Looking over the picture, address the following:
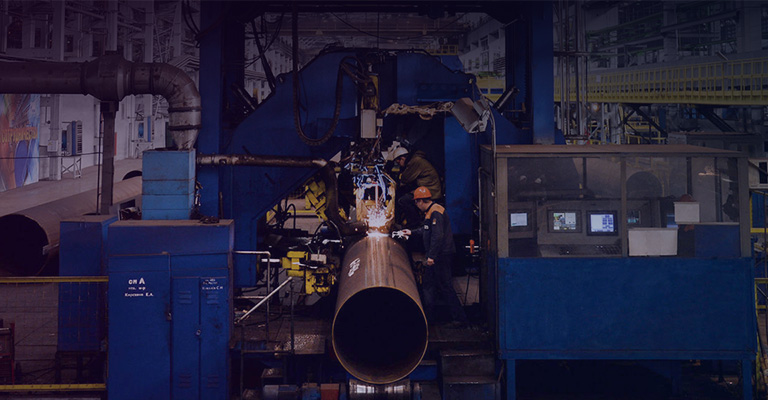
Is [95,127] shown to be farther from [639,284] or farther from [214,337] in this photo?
[639,284]

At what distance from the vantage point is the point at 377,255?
7.02m

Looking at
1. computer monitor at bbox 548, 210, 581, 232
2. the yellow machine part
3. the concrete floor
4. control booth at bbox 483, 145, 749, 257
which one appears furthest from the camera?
the concrete floor

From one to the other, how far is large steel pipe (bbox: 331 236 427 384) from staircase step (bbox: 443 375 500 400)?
0.52m

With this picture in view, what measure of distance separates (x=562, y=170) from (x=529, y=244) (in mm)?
1207

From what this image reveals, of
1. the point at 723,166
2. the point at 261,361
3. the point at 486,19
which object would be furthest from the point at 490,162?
the point at 486,19

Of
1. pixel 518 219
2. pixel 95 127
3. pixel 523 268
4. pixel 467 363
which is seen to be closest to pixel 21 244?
pixel 467 363

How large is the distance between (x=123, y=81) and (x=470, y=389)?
5541mm

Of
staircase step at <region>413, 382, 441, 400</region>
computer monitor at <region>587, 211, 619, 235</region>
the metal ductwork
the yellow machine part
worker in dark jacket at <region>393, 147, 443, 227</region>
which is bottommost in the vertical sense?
staircase step at <region>413, 382, 441, 400</region>

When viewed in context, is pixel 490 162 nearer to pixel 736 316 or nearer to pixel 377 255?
pixel 377 255

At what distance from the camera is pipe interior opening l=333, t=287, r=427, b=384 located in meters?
6.54

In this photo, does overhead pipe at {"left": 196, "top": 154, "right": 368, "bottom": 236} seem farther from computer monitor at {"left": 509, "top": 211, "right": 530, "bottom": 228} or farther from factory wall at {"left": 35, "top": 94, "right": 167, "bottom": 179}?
factory wall at {"left": 35, "top": 94, "right": 167, "bottom": 179}

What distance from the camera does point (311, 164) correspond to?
27.7ft

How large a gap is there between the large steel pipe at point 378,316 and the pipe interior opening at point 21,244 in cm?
721

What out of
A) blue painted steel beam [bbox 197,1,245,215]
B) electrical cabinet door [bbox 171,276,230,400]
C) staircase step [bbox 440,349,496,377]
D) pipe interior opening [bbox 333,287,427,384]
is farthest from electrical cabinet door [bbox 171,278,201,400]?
staircase step [bbox 440,349,496,377]
